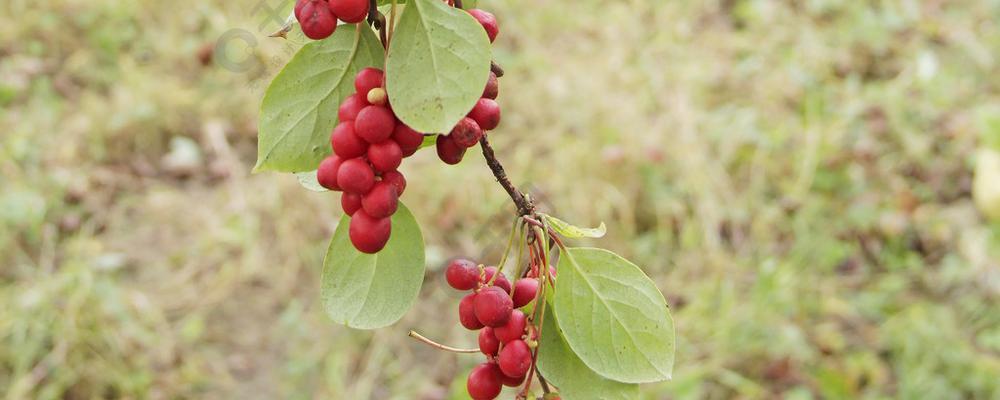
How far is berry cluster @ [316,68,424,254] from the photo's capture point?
0.93ft

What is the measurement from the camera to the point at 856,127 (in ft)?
7.11

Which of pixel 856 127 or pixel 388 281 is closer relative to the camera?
pixel 388 281

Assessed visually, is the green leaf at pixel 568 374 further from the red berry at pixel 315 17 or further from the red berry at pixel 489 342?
the red berry at pixel 315 17

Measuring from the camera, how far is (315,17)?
11.1 inches

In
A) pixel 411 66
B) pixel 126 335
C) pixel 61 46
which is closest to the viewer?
pixel 411 66

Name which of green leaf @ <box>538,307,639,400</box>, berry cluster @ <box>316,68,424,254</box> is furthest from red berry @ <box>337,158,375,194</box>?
green leaf @ <box>538,307,639,400</box>

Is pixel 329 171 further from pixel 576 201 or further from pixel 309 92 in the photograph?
pixel 576 201

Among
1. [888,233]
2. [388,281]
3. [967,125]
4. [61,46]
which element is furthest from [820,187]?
[61,46]

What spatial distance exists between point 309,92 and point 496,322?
11 cm

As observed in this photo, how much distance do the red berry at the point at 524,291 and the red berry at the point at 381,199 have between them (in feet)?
0.24

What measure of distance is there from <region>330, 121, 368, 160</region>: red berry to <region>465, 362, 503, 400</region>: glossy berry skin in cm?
11

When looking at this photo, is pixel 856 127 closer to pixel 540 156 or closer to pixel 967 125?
pixel 967 125

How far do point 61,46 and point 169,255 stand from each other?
925 mm

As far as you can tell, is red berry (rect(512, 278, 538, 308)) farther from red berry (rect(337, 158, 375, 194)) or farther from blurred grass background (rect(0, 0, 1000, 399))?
blurred grass background (rect(0, 0, 1000, 399))
